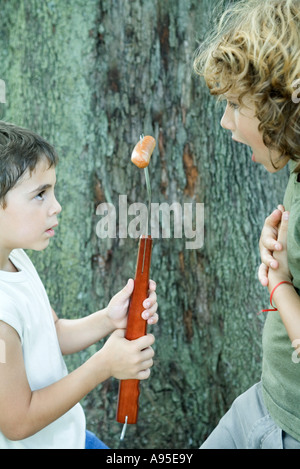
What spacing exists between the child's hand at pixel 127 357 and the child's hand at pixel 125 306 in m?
0.07

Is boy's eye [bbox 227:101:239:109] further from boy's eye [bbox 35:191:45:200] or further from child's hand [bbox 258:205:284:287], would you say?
boy's eye [bbox 35:191:45:200]

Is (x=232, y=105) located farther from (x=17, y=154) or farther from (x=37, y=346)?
(x=37, y=346)

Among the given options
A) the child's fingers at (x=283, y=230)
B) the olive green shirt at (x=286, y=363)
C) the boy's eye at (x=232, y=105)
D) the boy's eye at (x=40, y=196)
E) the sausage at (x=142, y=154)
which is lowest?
the olive green shirt at (x=286, y=363)

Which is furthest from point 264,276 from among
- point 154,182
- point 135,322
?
point 154,182

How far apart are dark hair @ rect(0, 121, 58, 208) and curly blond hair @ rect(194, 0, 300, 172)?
0.49m

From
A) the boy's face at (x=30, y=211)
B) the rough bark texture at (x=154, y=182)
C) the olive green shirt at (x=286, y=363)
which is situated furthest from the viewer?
the rough bark texture at (x=154, y=182)

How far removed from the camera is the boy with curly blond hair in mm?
1409

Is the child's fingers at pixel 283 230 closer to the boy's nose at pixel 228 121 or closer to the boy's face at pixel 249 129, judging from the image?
the boy's face at pixel 249 129

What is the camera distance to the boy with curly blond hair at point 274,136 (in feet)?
4.62

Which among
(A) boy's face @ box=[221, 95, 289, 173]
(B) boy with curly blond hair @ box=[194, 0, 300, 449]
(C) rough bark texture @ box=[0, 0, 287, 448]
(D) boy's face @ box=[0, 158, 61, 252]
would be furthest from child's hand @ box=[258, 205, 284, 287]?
(C) rough bark texture @ box=[0, 0, 287, 448]

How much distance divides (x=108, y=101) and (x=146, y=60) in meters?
0.21

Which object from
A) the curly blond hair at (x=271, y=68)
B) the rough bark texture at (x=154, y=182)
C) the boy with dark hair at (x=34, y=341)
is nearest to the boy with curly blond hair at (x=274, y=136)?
the curly blond hair at (x=271, y=68)

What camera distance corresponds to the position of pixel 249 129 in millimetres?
1490

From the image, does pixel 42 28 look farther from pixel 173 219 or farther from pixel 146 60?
pixel 173 219
